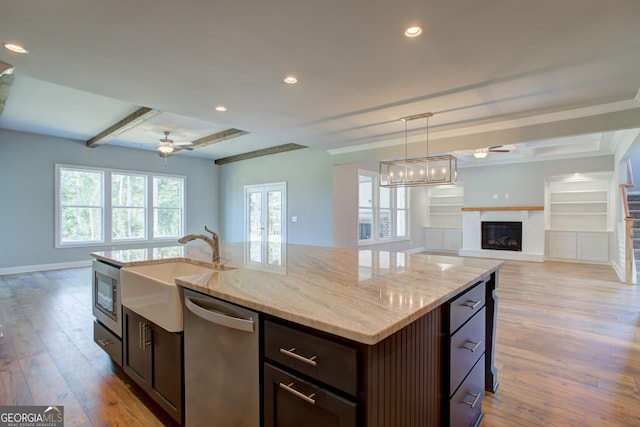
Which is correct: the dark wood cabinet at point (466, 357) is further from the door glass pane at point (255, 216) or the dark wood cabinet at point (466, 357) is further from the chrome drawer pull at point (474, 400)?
the door glass pane at point (255, 216)

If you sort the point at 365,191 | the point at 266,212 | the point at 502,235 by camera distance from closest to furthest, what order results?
the point at 365,191, the point at 266,212, the point at 502,235

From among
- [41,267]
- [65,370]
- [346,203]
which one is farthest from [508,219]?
[41,267]

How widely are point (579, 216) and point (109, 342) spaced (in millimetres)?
9944

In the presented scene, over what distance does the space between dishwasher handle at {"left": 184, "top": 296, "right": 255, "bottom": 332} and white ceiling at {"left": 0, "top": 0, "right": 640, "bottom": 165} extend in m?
1.76

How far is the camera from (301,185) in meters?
6.93

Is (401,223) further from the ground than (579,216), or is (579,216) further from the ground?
(579,216)

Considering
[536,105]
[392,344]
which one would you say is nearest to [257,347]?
[392,344]

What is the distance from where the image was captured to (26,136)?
612 cm

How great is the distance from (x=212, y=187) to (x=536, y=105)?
775 cm

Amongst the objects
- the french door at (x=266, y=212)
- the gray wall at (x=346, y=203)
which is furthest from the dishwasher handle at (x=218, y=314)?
the french door at (x=266, y=212)

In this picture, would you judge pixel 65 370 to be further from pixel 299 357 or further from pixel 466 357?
pixel 466 357

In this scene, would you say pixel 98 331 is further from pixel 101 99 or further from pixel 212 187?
pixel 212 187
